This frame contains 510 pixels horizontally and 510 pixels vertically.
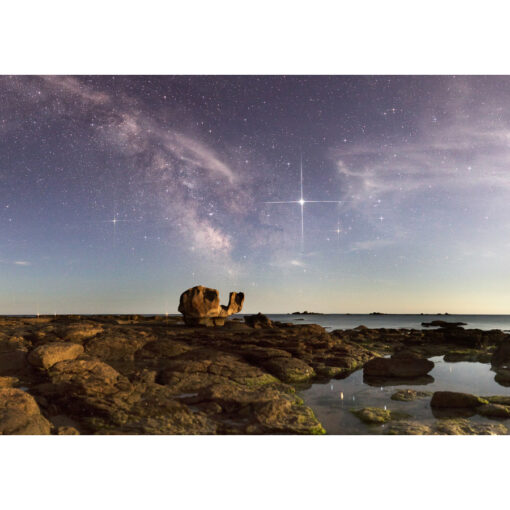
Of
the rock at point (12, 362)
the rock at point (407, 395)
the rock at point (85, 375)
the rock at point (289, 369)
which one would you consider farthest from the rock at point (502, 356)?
the rock at point (12, 362)

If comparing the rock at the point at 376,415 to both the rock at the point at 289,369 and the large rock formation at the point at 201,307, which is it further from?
the large rock formation at the point at 201,307

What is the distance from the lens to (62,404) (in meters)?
6.70

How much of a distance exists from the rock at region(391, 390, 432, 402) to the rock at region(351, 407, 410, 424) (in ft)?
4.26

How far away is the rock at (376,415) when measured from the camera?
6713mm

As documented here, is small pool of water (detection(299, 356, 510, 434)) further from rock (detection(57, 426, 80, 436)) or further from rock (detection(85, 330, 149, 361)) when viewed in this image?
rock (detection(85, 330, 149, 361))

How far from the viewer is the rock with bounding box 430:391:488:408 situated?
24.4 feet

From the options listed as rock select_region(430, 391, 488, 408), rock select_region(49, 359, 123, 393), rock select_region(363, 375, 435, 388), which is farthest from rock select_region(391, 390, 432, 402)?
rock select_region(49, 359, 123, 393)

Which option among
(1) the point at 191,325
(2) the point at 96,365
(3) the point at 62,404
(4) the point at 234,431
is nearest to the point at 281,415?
(4) the point at 234,431

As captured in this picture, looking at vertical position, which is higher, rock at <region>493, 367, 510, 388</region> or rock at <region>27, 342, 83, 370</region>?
rock at <region>27, 342, 83, 370</region>

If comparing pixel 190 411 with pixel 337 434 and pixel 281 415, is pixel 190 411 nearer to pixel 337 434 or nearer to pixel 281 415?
pixel 281 415

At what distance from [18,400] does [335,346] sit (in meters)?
13.2

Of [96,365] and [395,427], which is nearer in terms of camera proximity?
[395,427]

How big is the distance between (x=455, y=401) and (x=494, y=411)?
725 millimetres

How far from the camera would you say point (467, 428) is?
20.7 ft
